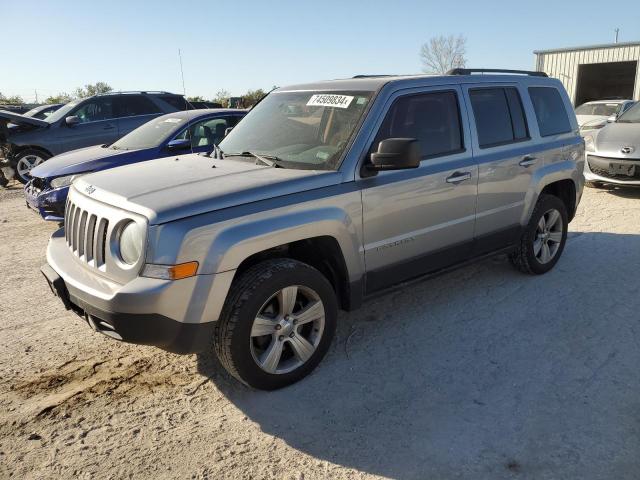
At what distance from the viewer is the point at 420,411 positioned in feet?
10.0

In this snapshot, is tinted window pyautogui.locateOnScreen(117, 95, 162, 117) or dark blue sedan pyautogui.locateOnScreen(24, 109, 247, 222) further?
tinted window pyautogui.locateOnScreen(117, 95, 162, 117)

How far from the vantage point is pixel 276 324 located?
3.22m

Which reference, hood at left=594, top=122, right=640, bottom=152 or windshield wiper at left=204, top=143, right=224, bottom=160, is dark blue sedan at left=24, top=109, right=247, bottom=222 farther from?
hood at left=594, top=122, right=640, bottom=152

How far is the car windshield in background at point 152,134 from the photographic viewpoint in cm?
716

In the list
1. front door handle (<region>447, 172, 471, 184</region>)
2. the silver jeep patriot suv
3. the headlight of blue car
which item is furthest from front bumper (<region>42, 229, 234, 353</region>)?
the headlight of blue car

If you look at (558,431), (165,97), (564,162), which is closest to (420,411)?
(558,431)

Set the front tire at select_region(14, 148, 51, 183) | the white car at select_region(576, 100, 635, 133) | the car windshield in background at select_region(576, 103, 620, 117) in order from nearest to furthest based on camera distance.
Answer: the front tire at select_region(14, 148, 51, 183) < the white car at select_region(576, 100, 635, 133) < the car windshield in background at select_region(576, 103, 620, 117)

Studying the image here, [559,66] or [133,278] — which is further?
[559,66]

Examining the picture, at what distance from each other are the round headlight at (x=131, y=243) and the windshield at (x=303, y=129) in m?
1.16

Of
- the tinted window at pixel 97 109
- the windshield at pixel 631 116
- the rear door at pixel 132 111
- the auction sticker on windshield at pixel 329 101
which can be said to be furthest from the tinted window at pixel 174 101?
the windshield at pixel 631 116

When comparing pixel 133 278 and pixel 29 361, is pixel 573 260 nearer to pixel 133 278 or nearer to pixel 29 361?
pixel 133 278

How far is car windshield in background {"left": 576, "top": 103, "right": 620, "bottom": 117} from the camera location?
46.6ft

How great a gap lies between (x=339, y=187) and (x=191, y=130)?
4628mm

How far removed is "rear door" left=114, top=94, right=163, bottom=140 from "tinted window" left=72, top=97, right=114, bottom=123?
0.15m
